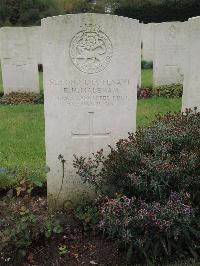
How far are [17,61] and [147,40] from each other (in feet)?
26.3

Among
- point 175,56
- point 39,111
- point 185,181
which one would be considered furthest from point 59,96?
point 175,56

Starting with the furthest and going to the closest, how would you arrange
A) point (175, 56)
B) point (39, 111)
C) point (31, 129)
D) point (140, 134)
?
point (175, 56), point (39, 111), point (31, 129), point (140, 134)

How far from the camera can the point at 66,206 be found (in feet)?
16.8

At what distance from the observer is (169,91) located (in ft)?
39.7

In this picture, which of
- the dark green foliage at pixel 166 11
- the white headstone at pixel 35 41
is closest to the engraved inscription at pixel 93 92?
the white headstone at pixel 35 41

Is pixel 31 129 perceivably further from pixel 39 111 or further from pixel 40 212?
pixel 40 212

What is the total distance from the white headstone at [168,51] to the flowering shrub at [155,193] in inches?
313

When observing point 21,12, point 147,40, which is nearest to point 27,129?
point 147,40

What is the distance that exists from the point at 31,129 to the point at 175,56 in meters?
5.24

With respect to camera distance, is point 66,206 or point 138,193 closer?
point 138,193

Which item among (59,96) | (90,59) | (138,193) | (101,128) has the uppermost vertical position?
(90,59)

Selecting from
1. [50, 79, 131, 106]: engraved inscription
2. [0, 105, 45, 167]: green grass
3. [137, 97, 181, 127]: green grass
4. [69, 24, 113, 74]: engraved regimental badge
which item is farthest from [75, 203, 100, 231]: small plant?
[137, 97, 181, 127]: green grass

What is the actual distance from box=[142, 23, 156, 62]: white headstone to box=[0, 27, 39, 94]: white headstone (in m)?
6.89

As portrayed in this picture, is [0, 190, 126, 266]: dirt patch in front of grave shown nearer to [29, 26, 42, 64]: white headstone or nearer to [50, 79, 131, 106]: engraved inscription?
[50, 79, 131, 106]: engraved inscription
